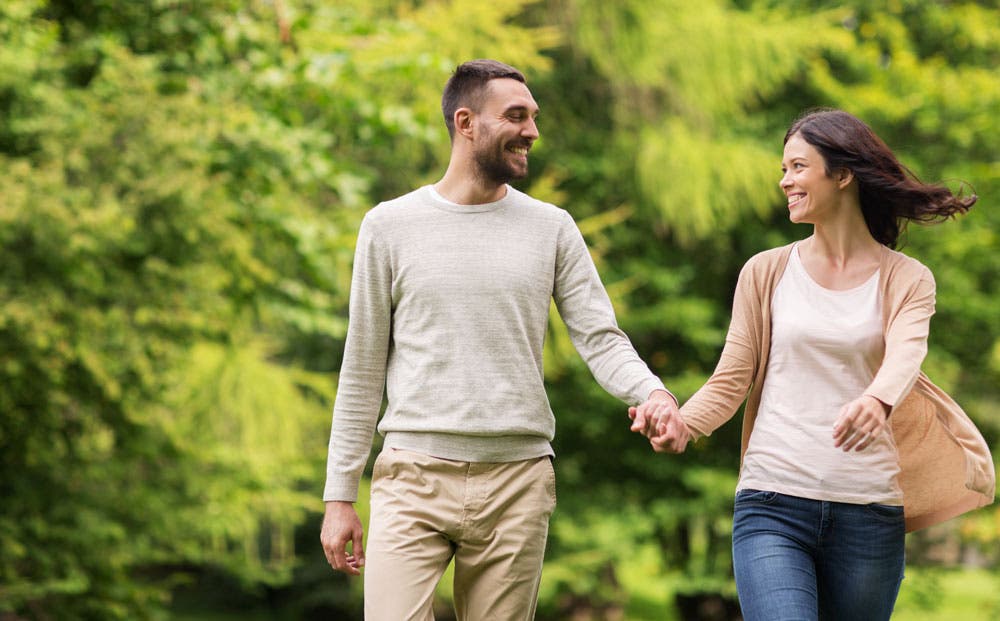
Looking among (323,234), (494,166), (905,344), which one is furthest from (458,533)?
(323,234)

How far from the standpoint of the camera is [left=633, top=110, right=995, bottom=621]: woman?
2896mm

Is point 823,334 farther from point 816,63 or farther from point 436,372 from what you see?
point 816,63

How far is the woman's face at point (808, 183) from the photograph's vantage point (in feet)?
10.0

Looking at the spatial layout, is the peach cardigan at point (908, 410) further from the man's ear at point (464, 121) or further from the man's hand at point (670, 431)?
the man's ear at point (464, 121)

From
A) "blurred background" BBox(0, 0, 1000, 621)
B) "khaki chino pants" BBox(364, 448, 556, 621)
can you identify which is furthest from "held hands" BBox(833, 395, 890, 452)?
"blurred background" BBox(0, 0, 1000, 621)

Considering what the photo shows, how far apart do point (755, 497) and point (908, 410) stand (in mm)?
457

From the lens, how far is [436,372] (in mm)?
2992

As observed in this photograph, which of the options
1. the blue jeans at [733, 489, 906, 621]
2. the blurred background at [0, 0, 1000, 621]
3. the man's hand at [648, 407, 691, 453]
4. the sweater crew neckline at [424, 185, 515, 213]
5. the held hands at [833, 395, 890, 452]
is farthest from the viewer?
the blurred background at [0, 0, 1000, 621]

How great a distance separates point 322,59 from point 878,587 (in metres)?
5.11

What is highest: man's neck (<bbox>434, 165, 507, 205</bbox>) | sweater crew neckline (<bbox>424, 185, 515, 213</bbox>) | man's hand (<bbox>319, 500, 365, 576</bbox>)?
man's neck (<bbox>434, 165, 507, 205</bbox>)

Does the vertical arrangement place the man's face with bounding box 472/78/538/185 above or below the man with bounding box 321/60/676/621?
above

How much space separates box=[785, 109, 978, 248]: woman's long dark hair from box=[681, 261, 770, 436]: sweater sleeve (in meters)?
0.34

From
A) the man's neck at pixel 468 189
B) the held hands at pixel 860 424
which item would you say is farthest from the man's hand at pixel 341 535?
the held hands at pixel 860 424

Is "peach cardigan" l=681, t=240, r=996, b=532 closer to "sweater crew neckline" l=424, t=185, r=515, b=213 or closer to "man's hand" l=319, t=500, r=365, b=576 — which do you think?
"sweater crew neckline" l=424, t=185, r=515, b=213
